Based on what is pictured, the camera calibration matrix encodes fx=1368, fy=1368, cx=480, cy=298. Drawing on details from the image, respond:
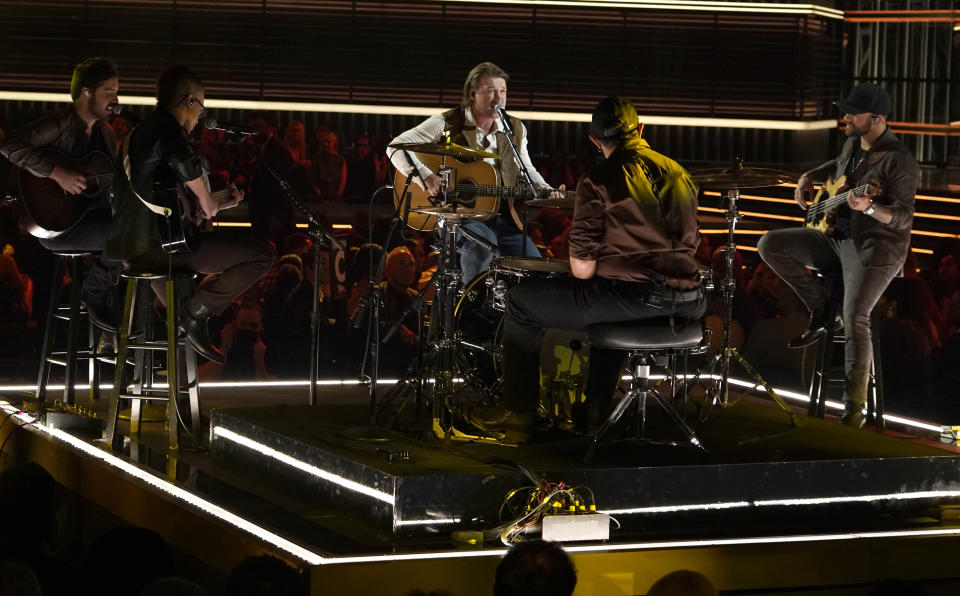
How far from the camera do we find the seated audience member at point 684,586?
11.2 feet

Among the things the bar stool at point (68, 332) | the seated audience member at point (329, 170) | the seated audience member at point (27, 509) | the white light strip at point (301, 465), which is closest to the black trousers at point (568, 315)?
the white light strip at point (301, 465)

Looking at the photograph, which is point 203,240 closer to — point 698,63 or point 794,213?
point 794,213

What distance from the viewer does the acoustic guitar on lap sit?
6.27 m

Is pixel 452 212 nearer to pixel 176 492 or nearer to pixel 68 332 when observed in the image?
pixel 176 492

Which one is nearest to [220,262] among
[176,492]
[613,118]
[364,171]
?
[176,492]

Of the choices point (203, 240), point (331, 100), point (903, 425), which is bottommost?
point (903, 425)

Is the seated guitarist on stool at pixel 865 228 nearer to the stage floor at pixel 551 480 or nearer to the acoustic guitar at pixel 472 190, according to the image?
the stage floor at pixel 551 480

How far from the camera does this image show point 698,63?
37.1ft

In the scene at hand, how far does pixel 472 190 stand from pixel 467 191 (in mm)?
24

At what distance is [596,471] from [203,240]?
207 centimetres

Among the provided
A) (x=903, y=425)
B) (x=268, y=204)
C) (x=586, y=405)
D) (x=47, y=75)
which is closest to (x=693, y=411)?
(x=586, y=405)

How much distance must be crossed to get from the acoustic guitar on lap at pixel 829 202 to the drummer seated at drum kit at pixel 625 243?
1476mm

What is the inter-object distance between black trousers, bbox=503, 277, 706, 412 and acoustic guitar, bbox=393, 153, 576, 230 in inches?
33.3

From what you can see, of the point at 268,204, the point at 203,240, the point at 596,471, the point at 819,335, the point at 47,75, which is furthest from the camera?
the point at 47,75
